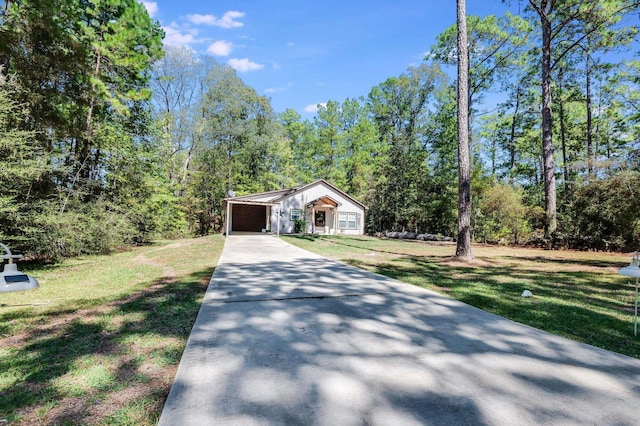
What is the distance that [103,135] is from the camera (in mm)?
11109

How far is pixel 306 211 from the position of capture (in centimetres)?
2264

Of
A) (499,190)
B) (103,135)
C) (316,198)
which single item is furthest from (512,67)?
(103,135)

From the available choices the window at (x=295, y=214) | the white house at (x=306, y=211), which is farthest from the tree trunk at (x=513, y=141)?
the window at (x=295, y=214)

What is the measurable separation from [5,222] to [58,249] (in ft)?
4.16

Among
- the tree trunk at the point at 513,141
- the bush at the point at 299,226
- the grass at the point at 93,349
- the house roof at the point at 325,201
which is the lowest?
the grass at the point at 93,349

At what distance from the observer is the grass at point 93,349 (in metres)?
1.91

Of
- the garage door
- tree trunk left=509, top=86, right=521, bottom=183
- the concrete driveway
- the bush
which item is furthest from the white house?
the concrete driveway

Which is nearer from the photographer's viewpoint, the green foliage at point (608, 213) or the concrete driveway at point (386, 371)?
the concrete driveway at point (386, 371)

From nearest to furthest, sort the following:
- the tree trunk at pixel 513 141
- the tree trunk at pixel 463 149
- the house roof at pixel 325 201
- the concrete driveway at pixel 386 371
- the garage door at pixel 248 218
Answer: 1. the concrete driveway at pixel 386 371
2. the tree trunk at pixel 463 149
3. the house roof at pixel 325 201
4. the garage door at pixel 248 218
5. the tree trunk at pixel 513 141

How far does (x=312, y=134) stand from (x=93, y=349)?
30.1 m

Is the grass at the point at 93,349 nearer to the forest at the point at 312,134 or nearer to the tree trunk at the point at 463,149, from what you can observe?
the forest at the point at 312,134

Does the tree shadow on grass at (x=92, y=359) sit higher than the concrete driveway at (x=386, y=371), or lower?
lower

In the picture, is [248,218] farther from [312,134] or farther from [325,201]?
[312,134]

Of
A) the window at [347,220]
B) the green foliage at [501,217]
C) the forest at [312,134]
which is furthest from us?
the window at [347,220]
